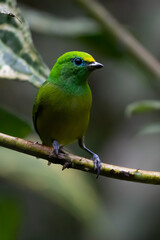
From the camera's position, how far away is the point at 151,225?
4.14 m

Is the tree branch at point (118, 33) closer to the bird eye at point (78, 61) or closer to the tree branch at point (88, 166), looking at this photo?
the bird eye at point (78, 61)

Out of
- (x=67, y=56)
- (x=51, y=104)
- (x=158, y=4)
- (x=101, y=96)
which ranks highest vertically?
(x=158, y=4)

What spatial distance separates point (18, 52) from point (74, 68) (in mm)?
489

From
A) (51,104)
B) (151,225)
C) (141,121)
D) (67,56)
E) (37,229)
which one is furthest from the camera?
(141,121)

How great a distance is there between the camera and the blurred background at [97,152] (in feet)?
11.2

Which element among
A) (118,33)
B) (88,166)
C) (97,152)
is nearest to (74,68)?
(118,33)

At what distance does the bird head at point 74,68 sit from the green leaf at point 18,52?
337mm

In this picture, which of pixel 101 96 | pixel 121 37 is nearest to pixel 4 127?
pixel 121 37

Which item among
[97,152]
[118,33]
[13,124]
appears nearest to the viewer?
[13,124]

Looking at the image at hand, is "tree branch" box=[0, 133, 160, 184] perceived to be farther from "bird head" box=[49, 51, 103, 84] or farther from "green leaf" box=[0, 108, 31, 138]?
"bird head" box=[49, 51, 103, 84]

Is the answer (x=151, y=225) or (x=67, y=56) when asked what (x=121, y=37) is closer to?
(x=67, y=56)

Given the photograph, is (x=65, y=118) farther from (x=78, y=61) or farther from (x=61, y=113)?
(x=78, y=61)

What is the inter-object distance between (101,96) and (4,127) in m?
3.28

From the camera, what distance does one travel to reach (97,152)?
5211mm
